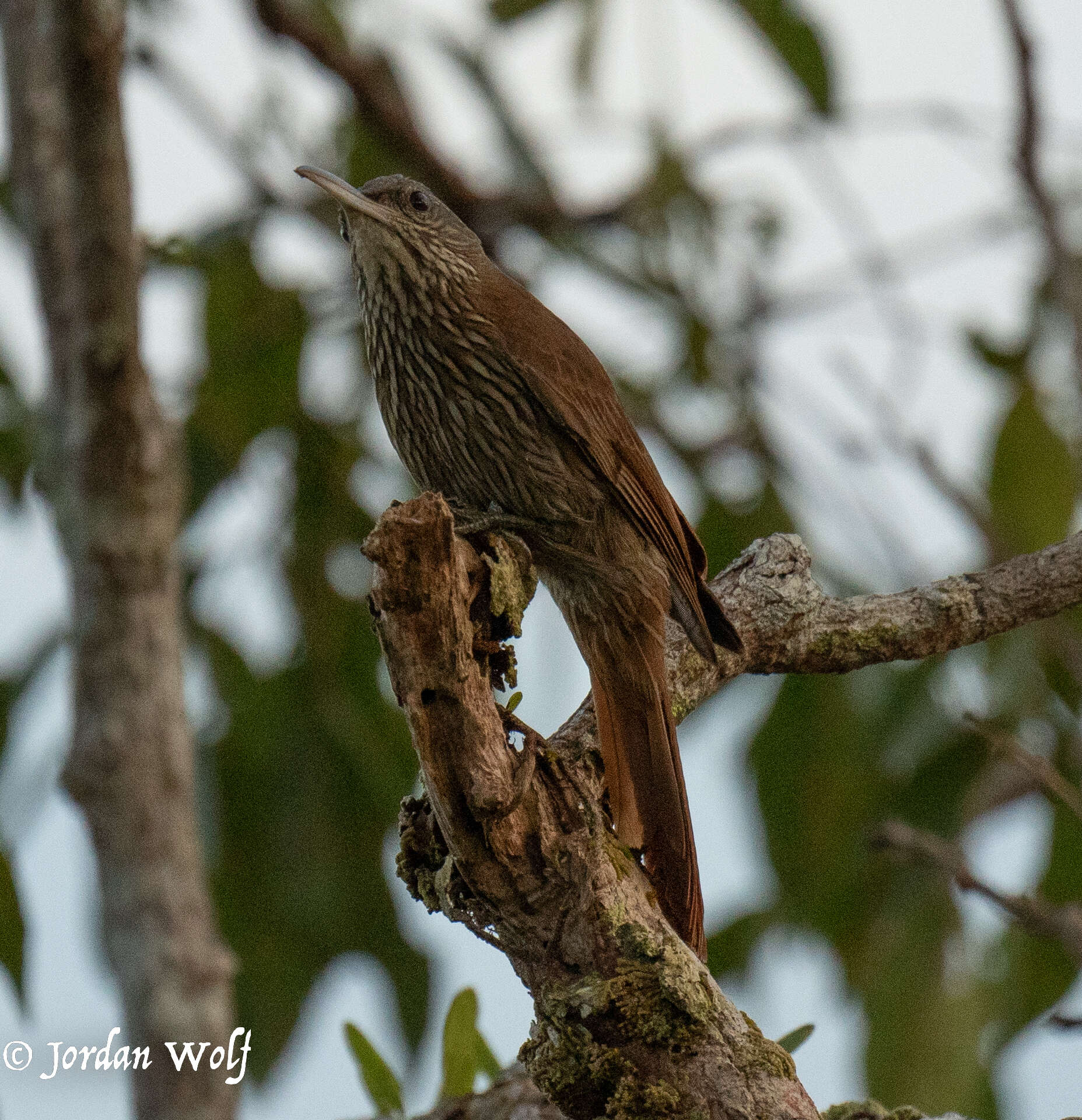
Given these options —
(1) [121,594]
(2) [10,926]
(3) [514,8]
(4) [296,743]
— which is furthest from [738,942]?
(3) [514,8]

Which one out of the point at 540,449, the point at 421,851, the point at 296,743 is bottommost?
the point at 421,851

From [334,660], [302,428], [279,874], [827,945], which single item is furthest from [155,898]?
[827,945]

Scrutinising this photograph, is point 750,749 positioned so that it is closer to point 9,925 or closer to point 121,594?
point 121,594

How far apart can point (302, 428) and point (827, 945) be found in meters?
2.07

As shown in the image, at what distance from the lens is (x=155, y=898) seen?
3516 millimetres

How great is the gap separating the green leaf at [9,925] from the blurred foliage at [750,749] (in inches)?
54.1

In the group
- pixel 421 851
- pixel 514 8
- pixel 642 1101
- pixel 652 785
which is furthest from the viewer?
pixel 514 8

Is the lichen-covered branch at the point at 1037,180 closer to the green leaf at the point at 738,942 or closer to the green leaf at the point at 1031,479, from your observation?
the green leaf at the point at 1031,479

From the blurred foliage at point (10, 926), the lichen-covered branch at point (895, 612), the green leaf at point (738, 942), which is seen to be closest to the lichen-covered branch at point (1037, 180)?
the lichen-covered branch at point (895, 612)

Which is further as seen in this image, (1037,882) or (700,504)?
Result: (700,504)

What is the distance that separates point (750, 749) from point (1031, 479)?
112 centimetres

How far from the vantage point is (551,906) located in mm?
2090

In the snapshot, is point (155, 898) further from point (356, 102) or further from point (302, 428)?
point (356, 102)

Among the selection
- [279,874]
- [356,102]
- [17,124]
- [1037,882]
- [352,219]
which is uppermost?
[356,102]
